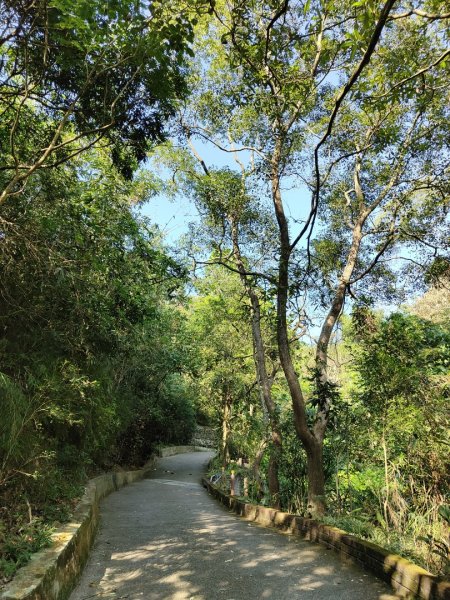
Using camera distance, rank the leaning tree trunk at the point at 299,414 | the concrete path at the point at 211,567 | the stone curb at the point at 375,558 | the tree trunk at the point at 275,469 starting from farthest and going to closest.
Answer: the tree trunk at the point at 275,469 < the leaning tree trunk at the point at 299,414 < the concrete path at the point at 211,567 < the stone curb at the point at 375,558

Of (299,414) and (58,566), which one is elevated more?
(299,414)

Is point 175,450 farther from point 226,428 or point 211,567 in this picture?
point 211,567

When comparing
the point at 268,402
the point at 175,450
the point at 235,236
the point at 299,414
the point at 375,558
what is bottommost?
the point at 375,558

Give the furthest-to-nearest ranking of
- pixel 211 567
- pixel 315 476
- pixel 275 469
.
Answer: pixel 275 469 < pixel 315 476 < pixel 211 567

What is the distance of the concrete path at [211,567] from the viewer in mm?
3932

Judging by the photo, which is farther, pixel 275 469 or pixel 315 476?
pixel 275 469

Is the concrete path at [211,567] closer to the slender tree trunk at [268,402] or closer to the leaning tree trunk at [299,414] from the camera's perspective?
the leaning tree trunk at [299,414]

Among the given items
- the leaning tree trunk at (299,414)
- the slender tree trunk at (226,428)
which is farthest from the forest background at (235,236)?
the slender tree trunk at (226,428)

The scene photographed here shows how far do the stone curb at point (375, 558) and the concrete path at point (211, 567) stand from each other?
124 millimetres

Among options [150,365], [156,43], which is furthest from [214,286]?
[156,43]

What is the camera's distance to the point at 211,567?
15.3 feet

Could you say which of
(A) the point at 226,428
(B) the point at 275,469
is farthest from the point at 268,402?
(A) the point at 226,428

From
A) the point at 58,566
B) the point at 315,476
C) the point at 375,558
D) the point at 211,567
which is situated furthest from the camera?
the point at 315,476

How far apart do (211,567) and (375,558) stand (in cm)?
169
